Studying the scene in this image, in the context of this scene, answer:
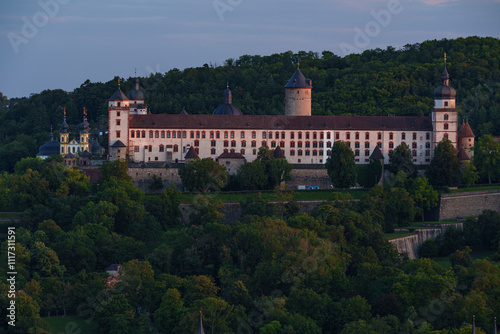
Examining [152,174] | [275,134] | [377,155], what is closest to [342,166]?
[377,155]

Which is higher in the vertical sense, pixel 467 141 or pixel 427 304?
pixel 467 141

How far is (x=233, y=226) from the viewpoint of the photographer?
244 feet

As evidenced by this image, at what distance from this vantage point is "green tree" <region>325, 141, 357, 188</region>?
3307 inches

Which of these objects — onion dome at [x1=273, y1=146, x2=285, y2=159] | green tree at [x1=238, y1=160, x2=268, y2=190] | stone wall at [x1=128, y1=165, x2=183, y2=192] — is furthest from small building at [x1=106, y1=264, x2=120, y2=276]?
onion dome at [x1=273, y1=146, x2=285, y2=159]

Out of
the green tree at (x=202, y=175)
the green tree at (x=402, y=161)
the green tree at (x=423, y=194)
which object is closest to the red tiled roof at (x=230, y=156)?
the green tree at (x=202, y=175)

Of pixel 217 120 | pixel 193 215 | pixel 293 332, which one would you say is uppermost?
Result: pixel 217 120

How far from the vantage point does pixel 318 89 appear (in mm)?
114688

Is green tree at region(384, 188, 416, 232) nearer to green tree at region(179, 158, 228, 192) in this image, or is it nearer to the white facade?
the white facade

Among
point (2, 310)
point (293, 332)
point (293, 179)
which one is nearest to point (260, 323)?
point (293, 332)

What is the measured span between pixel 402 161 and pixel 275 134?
382 inches

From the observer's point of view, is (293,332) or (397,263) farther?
(397,263)

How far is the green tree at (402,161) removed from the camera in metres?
85.0

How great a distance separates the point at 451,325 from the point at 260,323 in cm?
1002

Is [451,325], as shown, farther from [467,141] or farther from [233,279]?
[467,141]
